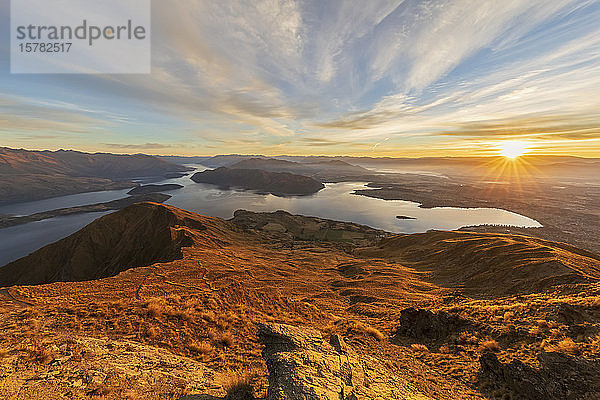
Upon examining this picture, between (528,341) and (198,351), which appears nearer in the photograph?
(198,351)

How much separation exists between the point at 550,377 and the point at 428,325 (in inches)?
231

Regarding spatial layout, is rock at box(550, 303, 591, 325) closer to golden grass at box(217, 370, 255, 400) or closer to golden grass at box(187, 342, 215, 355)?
golden grass at box(217, 370, 255, 400)

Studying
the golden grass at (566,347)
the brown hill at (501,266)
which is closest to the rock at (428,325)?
the golden grass at (566,347)

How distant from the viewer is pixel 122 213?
239 ft

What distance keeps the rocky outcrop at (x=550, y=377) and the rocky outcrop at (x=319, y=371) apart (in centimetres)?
378

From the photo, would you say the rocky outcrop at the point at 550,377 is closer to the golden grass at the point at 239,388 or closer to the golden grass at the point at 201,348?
the golden grass at the point at 239,388

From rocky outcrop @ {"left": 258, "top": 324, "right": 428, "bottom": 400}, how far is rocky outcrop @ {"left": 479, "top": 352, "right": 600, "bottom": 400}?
3.78 metres

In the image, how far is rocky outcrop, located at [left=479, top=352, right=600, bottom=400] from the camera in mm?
8633

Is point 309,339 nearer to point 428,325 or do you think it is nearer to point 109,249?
point 428,325

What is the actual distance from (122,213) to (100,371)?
80093 millimetres

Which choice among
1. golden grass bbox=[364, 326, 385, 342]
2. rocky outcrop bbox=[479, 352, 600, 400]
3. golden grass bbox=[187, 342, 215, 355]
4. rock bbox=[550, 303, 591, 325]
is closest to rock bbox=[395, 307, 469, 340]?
golden grass bbox=[364, 326, 385, 342]

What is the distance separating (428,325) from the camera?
48.4 ft

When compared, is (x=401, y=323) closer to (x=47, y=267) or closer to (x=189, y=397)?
(x=189, y=397)

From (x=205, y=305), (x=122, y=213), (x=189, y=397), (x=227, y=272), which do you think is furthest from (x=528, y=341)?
(x=122, y=213)
